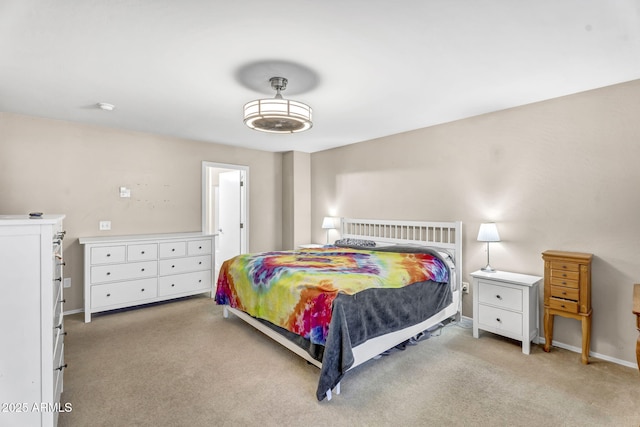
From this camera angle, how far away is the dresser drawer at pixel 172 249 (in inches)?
165

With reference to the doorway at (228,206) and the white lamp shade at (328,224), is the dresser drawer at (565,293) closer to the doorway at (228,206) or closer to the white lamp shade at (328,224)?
the white lamp shade at (328,224)

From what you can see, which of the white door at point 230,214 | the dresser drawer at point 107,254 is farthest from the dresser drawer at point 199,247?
the white door at point 230,214

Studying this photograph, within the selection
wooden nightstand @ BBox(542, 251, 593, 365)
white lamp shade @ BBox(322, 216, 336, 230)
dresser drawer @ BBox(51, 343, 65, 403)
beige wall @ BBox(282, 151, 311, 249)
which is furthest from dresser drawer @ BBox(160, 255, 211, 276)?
wooden nightstand @ BBox(542, 251, 593, 365)

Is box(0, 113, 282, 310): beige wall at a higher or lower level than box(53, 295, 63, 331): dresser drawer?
higher

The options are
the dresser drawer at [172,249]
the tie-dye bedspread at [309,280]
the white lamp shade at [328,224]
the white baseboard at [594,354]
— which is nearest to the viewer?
the tie-dye bedspread at [309,280]

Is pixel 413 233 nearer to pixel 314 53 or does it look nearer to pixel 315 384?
pixel 315 384

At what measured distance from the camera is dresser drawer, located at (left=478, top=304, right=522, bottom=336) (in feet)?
9.57

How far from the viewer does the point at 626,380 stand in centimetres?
240

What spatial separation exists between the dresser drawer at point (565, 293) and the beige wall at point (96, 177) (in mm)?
4657

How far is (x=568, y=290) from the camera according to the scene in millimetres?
2717

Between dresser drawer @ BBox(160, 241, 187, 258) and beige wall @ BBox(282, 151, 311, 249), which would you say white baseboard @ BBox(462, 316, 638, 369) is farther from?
dresser drawer @ BBox(160, 241, 187, 258)

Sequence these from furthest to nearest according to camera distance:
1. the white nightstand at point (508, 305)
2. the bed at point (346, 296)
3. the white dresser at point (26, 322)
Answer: the white nightstand at point (508, 305)
the bed at point (346, 296)
the white dresser at point (26, 322)

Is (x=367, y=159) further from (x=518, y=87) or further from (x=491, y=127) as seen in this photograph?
(x=518, y=87)

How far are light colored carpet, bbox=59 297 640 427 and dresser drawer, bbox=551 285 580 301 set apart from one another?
56 cm
